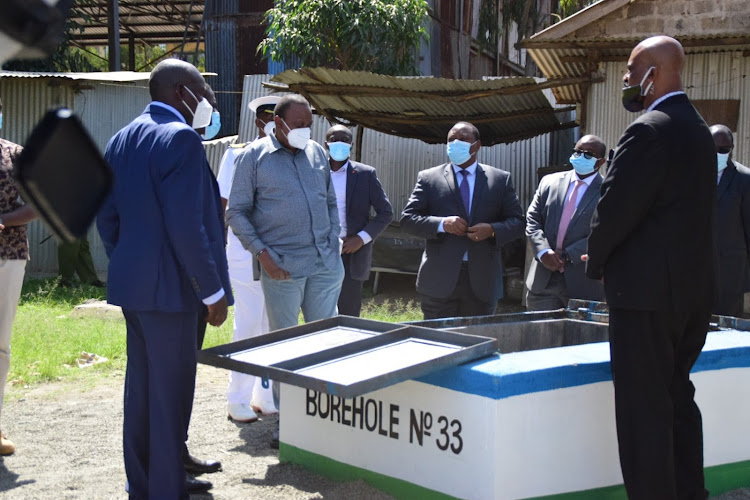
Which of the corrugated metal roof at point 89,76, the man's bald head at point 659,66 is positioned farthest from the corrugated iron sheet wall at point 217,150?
the man's bald head at point 659,66

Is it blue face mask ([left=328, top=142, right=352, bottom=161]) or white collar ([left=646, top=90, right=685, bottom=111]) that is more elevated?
white collar ([left=646, top=90, right=685, bottom=111])

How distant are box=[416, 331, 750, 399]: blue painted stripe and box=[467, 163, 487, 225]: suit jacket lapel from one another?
2.07m

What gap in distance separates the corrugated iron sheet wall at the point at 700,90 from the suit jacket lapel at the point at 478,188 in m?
4.12

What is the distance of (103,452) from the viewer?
4988mm

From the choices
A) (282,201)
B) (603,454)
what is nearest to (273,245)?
(282,201)

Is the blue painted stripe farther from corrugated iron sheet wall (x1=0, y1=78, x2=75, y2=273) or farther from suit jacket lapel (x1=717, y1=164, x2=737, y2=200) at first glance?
corrugated iron sheet wall (x1=0, y1=78, x2=75, y2=273)

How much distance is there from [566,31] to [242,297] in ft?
18.3

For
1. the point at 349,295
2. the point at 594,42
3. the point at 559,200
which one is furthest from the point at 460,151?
the point at 594,42

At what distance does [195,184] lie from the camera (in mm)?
3691

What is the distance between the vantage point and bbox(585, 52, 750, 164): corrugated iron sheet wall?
965 centimetres

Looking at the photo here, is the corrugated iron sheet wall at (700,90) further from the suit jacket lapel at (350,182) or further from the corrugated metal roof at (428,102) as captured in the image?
the suit jacket lapel at (350,182)

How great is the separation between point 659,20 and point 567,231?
4.91 meters

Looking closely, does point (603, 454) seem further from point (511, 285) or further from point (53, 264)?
point (53, 264)

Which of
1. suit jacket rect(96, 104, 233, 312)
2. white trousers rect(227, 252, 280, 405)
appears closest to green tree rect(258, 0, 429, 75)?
white trousers rect(227, 252, 280, 405)
